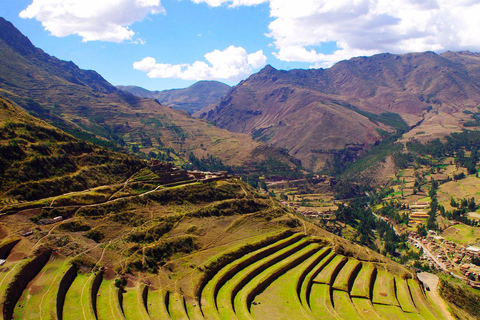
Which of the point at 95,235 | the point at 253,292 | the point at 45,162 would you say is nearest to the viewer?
the point at 253,292

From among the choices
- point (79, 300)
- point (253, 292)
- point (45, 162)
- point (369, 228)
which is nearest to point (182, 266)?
point (253, 292)

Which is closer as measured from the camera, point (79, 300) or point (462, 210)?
point (79, 300)

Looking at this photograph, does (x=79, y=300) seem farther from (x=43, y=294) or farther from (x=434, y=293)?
(x=434, y=293)

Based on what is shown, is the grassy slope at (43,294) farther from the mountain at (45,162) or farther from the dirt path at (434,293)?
the dirt path at (434,293)

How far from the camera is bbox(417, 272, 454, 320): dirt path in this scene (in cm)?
5726

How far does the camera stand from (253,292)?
2039 inches

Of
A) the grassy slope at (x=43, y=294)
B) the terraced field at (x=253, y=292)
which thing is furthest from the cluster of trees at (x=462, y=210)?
the grassy slope at (x=43, y=294)

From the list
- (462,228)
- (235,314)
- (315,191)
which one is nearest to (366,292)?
(235,314)

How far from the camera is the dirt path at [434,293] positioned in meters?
57.3

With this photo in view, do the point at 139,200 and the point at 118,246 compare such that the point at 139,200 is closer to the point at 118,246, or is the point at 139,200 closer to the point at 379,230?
the point at 118,246

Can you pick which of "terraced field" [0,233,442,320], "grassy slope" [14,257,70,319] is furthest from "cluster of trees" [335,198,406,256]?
"grassy slope" [14,257,70,319]

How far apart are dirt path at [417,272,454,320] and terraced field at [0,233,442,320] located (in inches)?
75.0

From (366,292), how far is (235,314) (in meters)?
24.8

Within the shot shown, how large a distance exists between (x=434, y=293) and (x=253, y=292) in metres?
36.8
